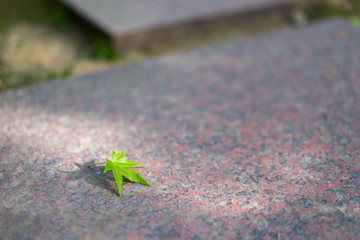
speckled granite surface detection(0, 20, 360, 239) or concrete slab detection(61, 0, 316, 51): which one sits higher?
concrete slab detection(61, 0, 316, 51)

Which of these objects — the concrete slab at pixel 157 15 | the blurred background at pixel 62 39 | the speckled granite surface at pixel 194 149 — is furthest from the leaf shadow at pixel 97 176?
the concrete slab at pixel 157 15

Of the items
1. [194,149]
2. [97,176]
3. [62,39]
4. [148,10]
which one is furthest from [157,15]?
[97,176]

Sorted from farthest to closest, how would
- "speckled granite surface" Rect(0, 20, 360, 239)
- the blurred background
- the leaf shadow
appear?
the blurred background → the leaf shadow → "speckled granite surface" Rect(0, 20, 360, 239)

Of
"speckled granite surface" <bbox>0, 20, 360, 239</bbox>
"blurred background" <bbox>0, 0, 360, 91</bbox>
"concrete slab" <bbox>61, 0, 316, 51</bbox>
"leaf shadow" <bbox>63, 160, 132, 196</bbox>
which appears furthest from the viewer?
"concrete slab" <bbox>61, 0, 316, 51</bbox>

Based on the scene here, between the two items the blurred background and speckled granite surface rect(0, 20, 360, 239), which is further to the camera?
the blurred background

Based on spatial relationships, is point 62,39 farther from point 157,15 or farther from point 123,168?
point 123,168

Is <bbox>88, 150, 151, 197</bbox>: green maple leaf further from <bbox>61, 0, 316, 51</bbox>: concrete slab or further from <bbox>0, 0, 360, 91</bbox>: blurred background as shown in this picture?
<bbox>61, 0, 316, 51</bbox>: concrete slab

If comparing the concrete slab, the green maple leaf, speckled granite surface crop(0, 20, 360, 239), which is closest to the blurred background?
the concrete slab
